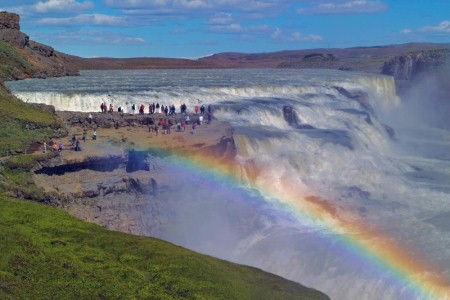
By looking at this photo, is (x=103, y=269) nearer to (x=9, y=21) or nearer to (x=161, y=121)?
(x=161, y=121)

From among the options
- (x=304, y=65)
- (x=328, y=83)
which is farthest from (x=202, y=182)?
(x=304, y=65)

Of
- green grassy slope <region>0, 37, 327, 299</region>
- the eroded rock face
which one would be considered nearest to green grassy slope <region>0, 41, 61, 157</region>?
green grassy slope <region>0, 37, 327, 299</region>

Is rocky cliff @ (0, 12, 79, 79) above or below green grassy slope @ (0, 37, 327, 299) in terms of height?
above

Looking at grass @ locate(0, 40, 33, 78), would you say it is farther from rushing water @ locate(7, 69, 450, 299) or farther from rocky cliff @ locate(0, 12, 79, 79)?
Answer: rushing water @ locate(7, 69, 450, 299)

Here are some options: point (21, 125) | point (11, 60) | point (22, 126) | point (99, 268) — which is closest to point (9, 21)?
point (11, 60)

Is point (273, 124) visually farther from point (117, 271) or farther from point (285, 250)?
point (117, 271)
